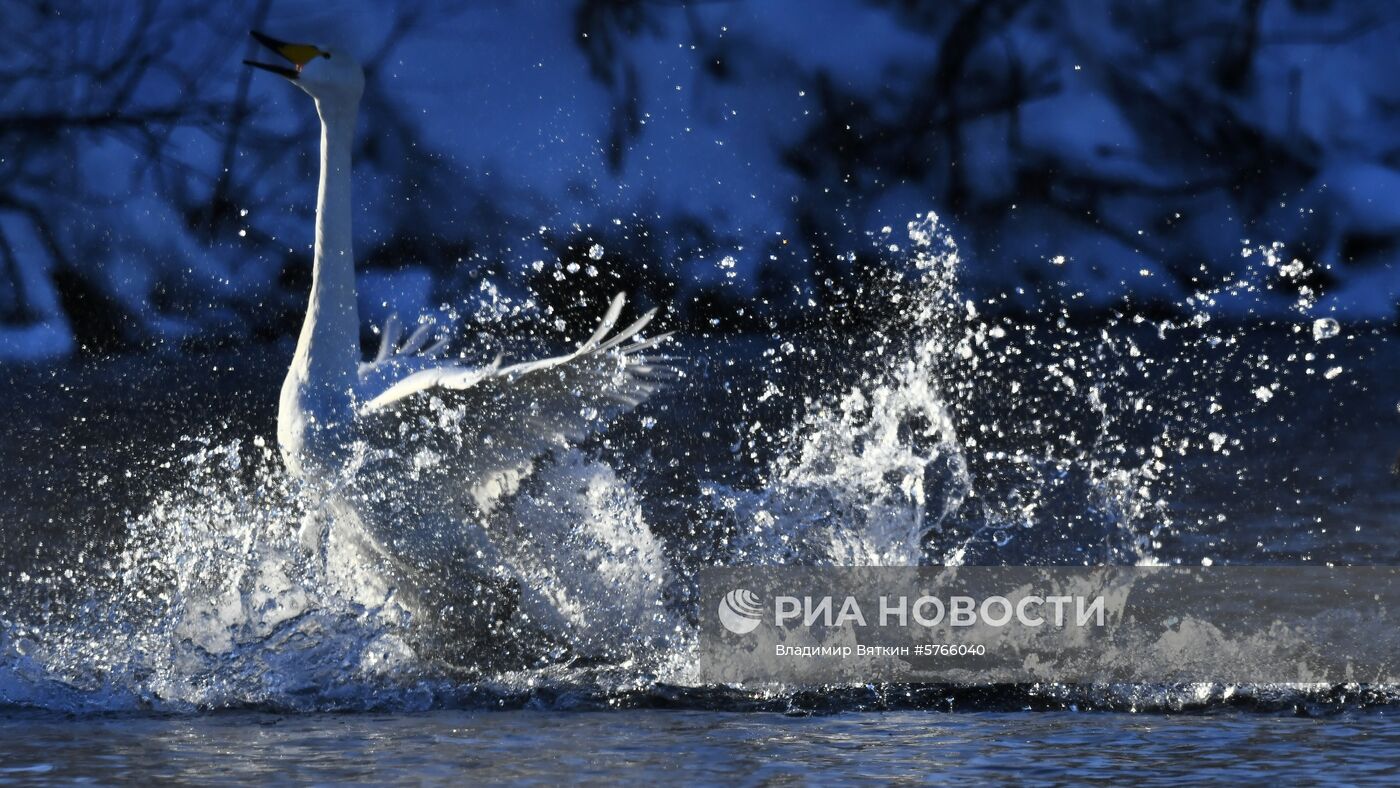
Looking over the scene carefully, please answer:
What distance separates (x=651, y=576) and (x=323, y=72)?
6.20 ft

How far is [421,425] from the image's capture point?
15.9 feet

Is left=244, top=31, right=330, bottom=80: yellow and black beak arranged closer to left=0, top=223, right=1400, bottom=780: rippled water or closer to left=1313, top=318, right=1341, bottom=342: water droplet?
left=0, top=223, right=1400, bottom=780: rippled water

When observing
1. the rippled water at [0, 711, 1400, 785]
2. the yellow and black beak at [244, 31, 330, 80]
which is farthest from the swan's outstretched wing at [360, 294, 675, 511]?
the yellow and black beak at [244, 31, 330, 80]

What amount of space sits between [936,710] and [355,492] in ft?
5.82

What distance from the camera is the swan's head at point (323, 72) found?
577cm

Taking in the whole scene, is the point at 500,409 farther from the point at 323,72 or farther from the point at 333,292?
the point at 323,72

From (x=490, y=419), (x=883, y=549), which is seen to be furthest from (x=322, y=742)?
(x=883, y=549)

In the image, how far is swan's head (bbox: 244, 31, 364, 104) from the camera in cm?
577

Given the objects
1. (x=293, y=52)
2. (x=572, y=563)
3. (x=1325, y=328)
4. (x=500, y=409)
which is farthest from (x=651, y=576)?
(x=1325, y=328)

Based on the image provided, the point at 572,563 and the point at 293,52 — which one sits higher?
the point at 293,52

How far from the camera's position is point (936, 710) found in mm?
4148

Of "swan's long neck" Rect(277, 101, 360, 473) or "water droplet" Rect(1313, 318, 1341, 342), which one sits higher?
"water droplet" Rect(1313, 318, 1341, 342)

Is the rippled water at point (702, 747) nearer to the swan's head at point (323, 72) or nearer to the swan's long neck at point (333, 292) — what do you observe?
the swan's long neck at point (333, 292)

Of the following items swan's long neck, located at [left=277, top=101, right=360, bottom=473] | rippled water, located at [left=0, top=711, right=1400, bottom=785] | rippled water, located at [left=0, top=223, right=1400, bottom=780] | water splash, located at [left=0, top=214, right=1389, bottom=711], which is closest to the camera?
rippled water, located at [left=0, top=711, right=1400, bottom=785]
